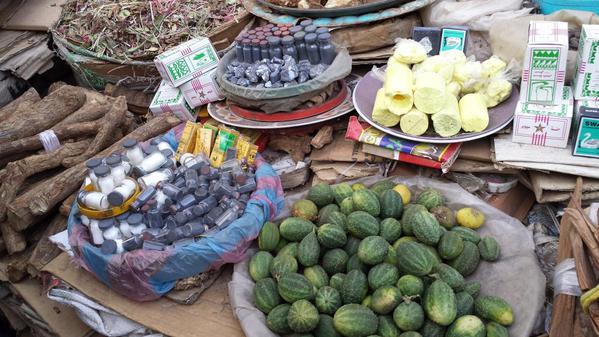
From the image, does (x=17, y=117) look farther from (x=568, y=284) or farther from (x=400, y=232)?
(x=568, y=284)

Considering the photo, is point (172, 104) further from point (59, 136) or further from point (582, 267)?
point (582, 267)

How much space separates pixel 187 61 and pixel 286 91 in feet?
2.93

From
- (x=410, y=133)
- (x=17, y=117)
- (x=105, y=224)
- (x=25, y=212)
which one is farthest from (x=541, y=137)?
(x=17, y=117)

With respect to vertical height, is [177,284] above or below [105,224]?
below

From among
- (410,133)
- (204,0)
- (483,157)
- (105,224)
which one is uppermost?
(204,0)

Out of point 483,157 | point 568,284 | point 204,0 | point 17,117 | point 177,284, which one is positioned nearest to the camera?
point 568,284

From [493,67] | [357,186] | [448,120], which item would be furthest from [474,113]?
[357,186]

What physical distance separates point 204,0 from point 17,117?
164cm

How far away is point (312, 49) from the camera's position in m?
2.91

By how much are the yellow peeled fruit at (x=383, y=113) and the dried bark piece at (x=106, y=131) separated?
1.68m

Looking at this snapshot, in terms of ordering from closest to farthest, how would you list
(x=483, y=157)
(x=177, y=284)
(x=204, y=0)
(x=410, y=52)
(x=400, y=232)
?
1. (x=400, y=232)
2. (x=177, y=284)
3. (x=483, y=157)
4. (x=410, y=52)
5. (x=204, y=0)

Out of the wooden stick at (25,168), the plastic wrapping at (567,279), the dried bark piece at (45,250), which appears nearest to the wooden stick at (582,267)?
the plastic wrapping at (567,279)

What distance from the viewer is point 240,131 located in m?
3.05

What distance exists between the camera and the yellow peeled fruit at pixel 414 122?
2.49 meters
